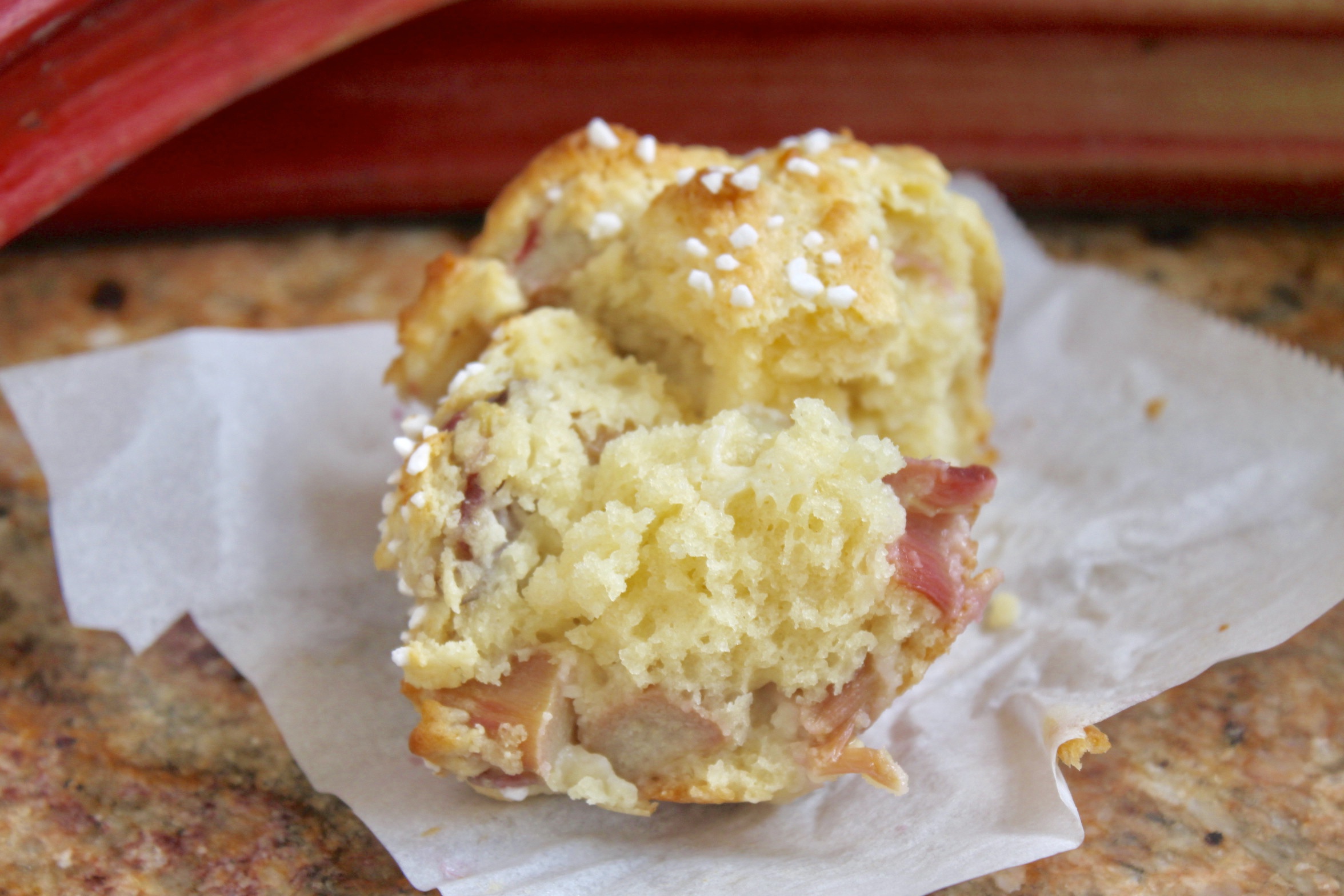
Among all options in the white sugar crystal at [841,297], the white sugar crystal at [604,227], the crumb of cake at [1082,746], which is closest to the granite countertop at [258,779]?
the crumb of cake at [1082,746]

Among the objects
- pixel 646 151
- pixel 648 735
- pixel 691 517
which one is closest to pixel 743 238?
pixel 646 151

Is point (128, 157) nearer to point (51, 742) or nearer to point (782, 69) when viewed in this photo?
point (51, 742)

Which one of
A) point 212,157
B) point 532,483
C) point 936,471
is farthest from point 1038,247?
point 212,157

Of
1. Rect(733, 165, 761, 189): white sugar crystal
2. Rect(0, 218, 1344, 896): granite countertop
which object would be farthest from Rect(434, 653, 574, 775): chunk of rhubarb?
Rect(733, 165, 761, 189): white sugar crystal

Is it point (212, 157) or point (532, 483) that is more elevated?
point (212, 157)

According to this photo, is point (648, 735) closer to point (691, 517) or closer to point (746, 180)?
point (691, 517)
